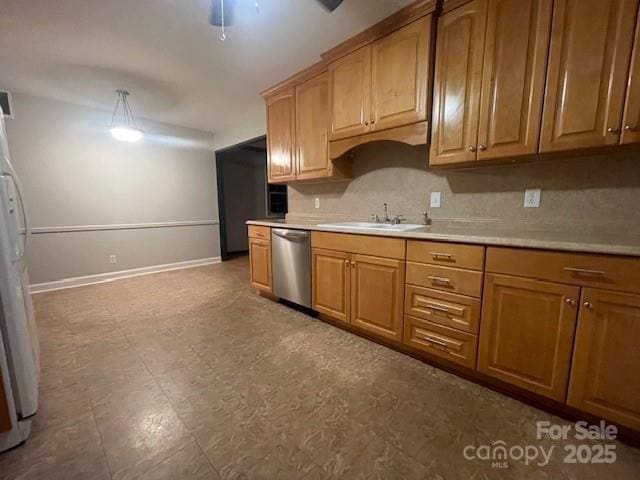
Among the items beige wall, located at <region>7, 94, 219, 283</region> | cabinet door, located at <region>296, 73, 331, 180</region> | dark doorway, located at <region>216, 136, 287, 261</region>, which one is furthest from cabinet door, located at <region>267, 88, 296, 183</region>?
dark doorway, located at <region>216, 136, 287, 261</region>

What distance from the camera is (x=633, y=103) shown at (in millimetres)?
1251

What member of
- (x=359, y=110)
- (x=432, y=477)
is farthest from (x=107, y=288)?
(x=432, y=477)

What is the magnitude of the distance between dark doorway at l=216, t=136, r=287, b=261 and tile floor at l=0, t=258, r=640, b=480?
3.85 metres

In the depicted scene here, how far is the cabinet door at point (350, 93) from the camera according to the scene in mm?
2158

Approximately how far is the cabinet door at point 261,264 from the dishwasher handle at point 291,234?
0.23 metres

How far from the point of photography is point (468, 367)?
1.65 metres

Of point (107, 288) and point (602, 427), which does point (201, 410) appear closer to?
point (602, 427)

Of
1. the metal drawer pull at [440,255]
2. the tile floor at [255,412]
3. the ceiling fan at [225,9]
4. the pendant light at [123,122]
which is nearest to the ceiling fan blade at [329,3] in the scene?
the ceiling fan at [225,9]

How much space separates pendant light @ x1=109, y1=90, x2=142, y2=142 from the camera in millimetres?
3201

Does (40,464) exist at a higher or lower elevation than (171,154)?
lower

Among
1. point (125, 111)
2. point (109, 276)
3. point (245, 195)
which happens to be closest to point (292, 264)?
point (109, 276)

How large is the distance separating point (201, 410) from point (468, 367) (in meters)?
1.55

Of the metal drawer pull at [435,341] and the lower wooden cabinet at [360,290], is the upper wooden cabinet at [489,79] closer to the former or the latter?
the lower wooden cabinet at [360,290]

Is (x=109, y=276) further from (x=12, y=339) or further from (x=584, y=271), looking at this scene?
(x=584, y=271)
